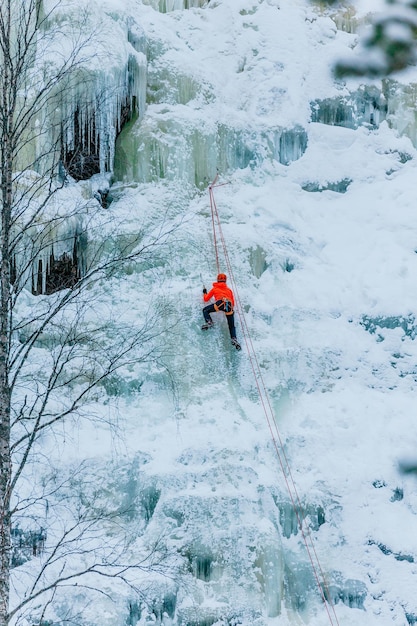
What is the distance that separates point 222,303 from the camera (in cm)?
1070

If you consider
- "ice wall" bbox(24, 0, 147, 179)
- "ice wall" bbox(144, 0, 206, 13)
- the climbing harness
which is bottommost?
the climbing harness

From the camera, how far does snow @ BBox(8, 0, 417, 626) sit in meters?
9.41

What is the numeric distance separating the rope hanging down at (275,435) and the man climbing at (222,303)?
32 cm

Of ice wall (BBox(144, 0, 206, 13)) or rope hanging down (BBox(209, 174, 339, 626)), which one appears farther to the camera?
ice wall (BBox(144, 0, 206, 13))

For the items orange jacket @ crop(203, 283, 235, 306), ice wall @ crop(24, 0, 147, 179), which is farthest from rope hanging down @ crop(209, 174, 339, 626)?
ice wall @ crop(24, 0, 147, 179)

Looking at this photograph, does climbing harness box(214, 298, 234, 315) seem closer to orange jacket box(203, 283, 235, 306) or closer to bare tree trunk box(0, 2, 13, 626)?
orange jacket box(203, 283, 235, 306)

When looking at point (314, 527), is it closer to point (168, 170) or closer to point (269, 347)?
point (269, 347)

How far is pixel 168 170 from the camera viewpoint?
1224 centimetres

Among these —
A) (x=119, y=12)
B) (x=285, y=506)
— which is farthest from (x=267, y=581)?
(x=119, y=12)

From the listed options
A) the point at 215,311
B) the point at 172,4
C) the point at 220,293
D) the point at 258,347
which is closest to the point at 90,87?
the point at 172,4

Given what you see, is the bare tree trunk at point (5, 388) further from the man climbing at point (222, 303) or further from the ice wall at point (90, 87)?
the ice wall at point (90, 87)

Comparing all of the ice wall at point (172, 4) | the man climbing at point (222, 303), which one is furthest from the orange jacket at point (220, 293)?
the ice wall at point (172, 4)

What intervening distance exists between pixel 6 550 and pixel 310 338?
6.67 metres

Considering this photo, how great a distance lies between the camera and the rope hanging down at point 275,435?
9461 mm
